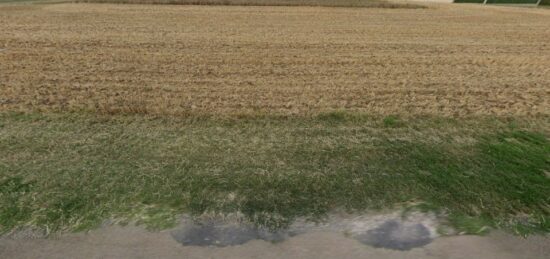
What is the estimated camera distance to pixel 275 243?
357cm

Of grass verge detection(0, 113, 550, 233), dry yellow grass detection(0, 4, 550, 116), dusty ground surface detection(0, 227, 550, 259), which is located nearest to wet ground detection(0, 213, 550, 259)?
dusty ground surface detection(0, 227, 550, 259)

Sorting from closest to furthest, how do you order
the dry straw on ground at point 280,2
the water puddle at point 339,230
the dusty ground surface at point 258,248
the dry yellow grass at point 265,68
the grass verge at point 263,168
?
the dusty ground surface at point 258,248, the water puddle at point 339,230, the grass verge at point 263,168, the dry yellow grass at point 265,68, the dry straw on ground at point 280,2

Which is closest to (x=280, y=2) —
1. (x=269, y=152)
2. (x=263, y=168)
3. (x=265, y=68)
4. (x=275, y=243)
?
(x=265, y=68)

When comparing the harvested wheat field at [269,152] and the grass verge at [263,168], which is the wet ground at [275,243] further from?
the grass verge at [263,168]

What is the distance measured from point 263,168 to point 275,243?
143 cm

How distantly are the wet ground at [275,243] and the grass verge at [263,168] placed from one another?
18cm

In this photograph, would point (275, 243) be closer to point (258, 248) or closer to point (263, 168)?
point (258, 248)

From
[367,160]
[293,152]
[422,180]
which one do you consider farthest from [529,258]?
[293,152]

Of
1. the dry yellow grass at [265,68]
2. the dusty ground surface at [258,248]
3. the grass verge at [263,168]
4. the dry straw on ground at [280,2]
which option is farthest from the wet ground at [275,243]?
the dry straw on ground at [280,2]

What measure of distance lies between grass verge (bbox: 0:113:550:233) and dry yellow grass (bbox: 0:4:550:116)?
2.72 feet

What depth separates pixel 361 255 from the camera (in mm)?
3441

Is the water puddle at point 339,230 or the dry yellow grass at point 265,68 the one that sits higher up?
the dry yellow grass at point 265,68

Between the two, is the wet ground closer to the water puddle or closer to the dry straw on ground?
the water puddle

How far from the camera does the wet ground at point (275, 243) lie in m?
3.42
